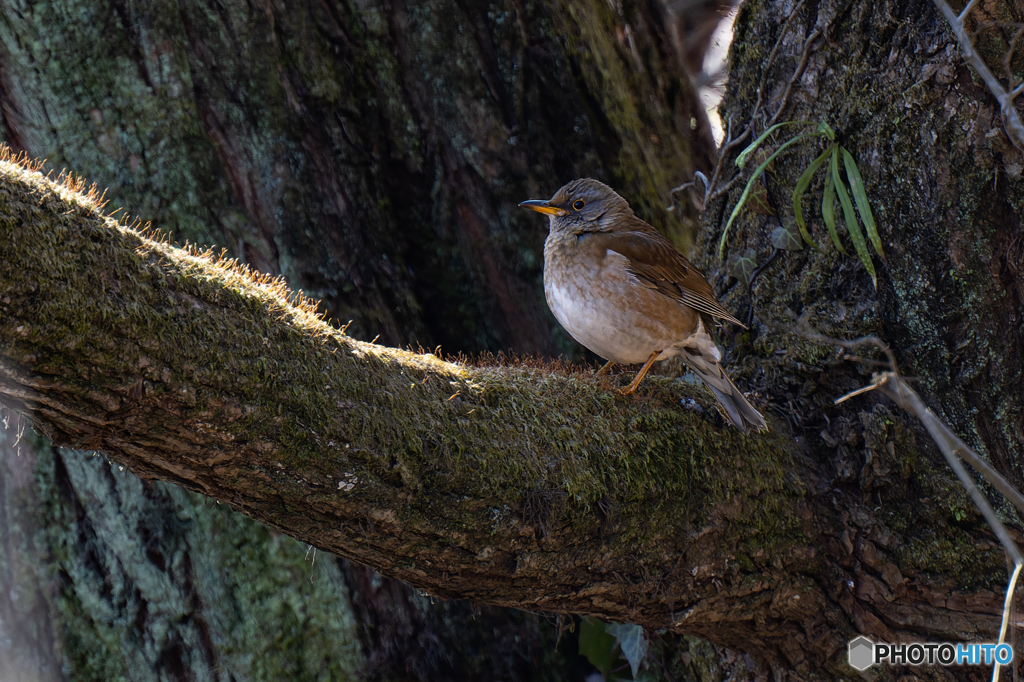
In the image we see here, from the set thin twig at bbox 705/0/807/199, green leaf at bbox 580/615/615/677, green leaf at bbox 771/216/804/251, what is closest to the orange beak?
thin twig at bbox 705/0/807/199

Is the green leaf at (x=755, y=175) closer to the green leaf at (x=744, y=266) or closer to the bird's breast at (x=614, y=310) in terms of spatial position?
the green leaf at (x=744, y=266)

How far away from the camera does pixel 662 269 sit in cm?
367

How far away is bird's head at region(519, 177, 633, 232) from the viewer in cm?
387

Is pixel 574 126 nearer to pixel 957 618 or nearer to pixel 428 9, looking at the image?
pixel 428 9

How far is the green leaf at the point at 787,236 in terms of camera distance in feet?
11.1

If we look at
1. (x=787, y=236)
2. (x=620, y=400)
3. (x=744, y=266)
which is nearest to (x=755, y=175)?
(x=787, y=236)

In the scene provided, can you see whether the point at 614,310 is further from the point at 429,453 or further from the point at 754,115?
the point at 429,453

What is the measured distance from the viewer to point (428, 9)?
4211mm

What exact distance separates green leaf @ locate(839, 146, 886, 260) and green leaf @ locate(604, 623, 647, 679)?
2.01 metres

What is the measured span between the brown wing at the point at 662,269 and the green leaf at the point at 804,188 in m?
0.49

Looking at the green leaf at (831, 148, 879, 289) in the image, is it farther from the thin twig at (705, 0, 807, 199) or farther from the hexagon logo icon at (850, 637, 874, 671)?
the hexagon logo icon at (850, 637, 874, 671)

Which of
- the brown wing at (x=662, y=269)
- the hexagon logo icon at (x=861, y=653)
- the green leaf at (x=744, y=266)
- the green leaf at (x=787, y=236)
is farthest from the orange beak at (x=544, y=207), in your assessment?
the hexagon logo icon at (x=861, y=653)

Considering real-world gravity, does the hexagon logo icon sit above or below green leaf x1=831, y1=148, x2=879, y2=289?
below

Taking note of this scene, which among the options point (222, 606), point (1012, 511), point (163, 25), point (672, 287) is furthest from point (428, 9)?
point (1012, 511)
